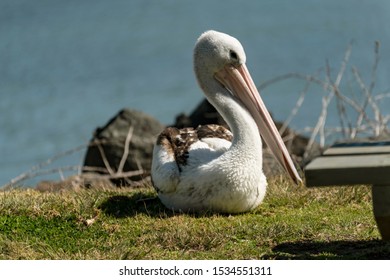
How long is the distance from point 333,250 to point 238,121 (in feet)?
5.74

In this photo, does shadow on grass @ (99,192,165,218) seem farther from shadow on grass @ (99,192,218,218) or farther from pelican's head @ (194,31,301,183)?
pelican's head @ (194,31,301,183)

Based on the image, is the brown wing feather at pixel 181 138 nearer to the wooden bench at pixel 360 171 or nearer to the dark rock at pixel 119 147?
the wooden bench at pixel 360 171

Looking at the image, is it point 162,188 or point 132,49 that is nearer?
point 162,188

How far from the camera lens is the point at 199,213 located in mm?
6906

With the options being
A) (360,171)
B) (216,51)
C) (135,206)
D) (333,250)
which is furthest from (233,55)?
(360,171)

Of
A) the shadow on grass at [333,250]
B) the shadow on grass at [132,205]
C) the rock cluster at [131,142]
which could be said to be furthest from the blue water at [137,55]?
the shadow on grass at [333,250]

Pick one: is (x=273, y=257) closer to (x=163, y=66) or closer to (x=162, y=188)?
(x=162, y=188)

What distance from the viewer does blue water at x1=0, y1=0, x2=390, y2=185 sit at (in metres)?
23.4

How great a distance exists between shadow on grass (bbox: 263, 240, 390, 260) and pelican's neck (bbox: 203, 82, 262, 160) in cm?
124

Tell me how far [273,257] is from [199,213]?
1378 millimetres

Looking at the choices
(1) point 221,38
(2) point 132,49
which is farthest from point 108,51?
(1) point 221,38

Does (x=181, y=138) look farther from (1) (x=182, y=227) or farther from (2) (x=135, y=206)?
(1) (x=182, y=227)

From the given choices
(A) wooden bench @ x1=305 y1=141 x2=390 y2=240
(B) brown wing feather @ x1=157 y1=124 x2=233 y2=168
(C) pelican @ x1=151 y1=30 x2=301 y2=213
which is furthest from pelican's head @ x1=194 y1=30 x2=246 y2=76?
(A) wooden bench @ x1=305 y1=141 x2=390 y2=240
